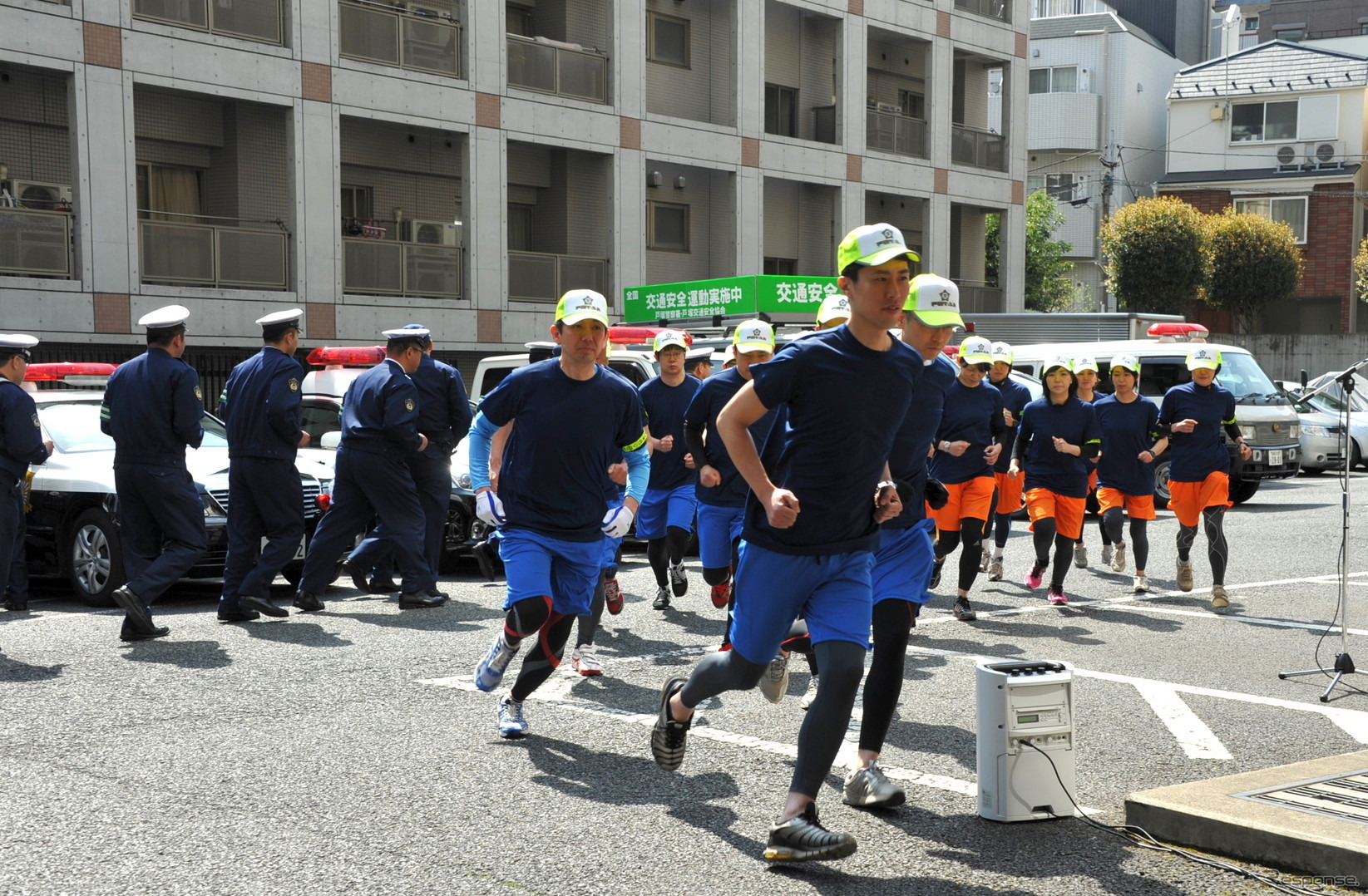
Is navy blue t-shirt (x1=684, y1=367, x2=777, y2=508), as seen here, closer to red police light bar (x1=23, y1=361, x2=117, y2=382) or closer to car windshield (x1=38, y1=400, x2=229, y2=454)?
car windshield (x1=38, y1=400, x2=229, y2=454)

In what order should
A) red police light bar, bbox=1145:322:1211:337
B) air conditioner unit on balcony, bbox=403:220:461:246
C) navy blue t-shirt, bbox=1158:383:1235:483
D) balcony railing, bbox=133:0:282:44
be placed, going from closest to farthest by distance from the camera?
navy blue t-shirt, bbox=1158:383:1235:483 → balcony railing, bbox=133:0:282:44 → red police light bar, bbox=1145:322:1211:337 → air conditioner unit on balcony, bbox=403:220:461:246

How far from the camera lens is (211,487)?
35.2ft

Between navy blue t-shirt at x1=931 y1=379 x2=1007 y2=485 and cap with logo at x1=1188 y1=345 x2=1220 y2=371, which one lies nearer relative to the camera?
navy blue t-shirt at x1=931 y1=379 x2=1007 y2=485

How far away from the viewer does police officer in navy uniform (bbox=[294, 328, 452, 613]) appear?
10.1m

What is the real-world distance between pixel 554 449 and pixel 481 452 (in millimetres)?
485

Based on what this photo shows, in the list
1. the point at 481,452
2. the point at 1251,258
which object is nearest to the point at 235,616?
the point at 481,452

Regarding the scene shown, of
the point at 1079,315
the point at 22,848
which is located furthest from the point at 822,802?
the point at 1079,315

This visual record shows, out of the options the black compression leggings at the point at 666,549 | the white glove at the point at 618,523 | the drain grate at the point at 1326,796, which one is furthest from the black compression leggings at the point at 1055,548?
the drain grate at the point at 1326,796

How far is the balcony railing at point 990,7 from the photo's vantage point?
3372cm

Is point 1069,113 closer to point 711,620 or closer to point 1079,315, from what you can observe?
point 1079,315

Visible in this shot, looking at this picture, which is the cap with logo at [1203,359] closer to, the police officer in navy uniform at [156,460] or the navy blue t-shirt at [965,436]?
the navy blue t-shirt at [965,436]

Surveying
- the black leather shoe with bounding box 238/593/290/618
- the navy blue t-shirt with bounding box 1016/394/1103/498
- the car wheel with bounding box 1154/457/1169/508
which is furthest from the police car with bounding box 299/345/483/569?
the car wheel with bounding box 1154/457/1169/508

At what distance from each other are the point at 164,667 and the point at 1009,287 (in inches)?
1186

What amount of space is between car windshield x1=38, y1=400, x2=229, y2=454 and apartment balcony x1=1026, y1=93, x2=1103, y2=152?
48.5 m
